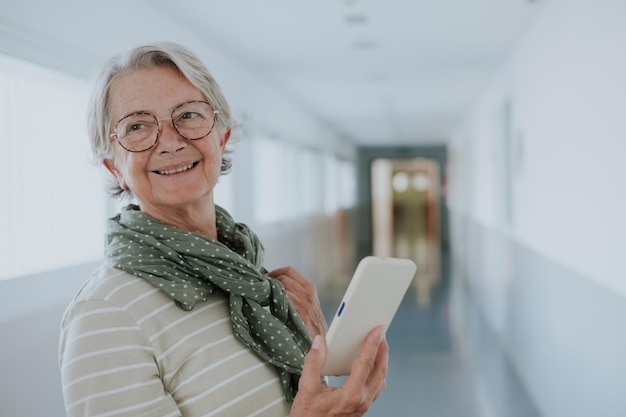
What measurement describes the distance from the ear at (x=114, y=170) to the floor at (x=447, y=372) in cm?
268

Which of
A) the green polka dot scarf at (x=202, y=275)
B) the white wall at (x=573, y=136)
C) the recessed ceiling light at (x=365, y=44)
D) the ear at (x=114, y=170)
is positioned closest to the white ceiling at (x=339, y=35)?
the recessed ceiling light at (x=365, y=44)

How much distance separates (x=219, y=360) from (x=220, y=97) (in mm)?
528

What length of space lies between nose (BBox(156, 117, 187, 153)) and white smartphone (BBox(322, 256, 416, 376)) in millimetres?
412

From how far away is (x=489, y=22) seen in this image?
560 centimetres

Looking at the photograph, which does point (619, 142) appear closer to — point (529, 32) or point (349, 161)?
point (529, 32)

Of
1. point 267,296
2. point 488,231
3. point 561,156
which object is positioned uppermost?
point 561,156

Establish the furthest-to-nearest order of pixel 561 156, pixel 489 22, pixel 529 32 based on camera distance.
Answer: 1. pixel 529 32
2. pixel 489 22
3. pixel 561 156

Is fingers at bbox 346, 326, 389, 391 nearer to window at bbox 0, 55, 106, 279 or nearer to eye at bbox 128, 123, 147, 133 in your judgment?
eye at bbox 128, 123, 147, 133

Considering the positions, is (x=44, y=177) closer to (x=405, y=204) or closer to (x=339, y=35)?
(x=339, y=35)

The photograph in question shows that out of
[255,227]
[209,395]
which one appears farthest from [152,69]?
[255,227]

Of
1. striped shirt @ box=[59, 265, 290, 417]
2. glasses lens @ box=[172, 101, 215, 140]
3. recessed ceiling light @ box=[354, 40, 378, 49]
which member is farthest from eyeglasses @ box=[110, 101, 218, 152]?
recessed ceiling light @ box=[354, 40, 378, 49]

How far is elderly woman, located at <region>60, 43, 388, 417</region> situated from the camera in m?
0.98

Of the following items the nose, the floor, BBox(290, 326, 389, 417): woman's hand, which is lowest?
the floor

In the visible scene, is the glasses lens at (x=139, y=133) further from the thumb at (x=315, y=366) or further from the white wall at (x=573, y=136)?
the white wall at (x=573, y=136)
